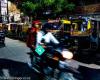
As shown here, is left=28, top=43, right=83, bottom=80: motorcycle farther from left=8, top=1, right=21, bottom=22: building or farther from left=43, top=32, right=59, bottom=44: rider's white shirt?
left=8, top=1, right=21, bottom=22: building

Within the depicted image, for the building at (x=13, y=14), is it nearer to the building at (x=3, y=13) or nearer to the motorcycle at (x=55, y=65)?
the building at (x=3, y=13)

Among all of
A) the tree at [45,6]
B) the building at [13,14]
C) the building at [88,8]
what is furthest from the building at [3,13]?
the tree at [45,6]

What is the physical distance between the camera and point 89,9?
25688 mm

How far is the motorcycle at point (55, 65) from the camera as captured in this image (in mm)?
7195

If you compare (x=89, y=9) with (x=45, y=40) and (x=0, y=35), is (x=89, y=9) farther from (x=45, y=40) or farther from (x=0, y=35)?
(x=45, y=40)

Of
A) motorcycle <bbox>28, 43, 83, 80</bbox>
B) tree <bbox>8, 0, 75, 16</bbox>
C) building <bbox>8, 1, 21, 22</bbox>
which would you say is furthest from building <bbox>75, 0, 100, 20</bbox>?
building <bbox>8, 1, 21, 22</bbox>

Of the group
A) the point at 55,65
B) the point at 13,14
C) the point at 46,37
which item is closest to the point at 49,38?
the point at 46,37

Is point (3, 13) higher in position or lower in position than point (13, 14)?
higher

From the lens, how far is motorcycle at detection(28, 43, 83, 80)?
7.20 meters

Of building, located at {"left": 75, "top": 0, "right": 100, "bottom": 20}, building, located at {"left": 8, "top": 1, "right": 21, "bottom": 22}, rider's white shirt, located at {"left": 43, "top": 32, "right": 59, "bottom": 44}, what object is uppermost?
building, located at {"left": 75, "top": 0, "right": 100, "bottom": 20}

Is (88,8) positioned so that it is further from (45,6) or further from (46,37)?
(46,37)

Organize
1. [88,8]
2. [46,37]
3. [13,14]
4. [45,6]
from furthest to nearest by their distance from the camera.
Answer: [13,14], [45,6], [88,8], [46,37]

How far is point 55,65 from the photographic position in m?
7.55

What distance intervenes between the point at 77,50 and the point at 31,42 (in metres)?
9.34
